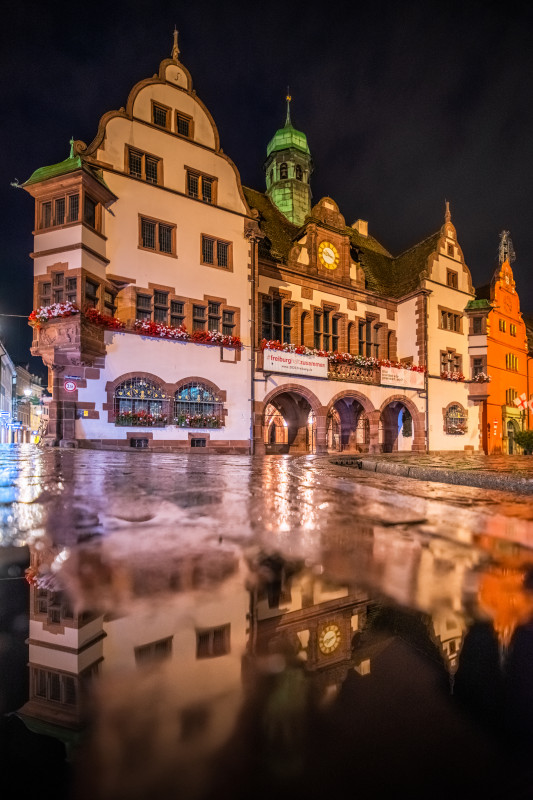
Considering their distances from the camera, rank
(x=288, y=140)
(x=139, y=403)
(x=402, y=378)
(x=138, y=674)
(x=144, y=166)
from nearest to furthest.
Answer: (x=138, y=674) → (x=139, y=403) → (x=144, y=166) → (x=402, y=378) → (x=288, y=140)

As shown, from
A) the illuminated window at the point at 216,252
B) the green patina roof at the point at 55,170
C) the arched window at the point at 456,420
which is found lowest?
the arched window at the point at 456,420

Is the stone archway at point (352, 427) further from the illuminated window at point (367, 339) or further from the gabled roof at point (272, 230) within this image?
the gabled roof at point (272, 230)

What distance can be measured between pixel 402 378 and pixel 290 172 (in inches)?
727

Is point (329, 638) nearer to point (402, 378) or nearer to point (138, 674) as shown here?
point (138, 674)

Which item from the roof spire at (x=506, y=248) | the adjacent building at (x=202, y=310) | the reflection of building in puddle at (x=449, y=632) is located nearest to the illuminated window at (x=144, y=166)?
the adjacent building at (x=202, y=310)

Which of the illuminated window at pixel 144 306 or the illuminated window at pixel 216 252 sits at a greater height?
the illuminated window at pixel 216 252

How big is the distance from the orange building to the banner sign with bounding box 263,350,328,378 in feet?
39.6

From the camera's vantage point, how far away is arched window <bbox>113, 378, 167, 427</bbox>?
1434cm

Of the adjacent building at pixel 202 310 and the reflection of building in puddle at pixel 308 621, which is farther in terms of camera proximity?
the adjacent building at pixel 202 310

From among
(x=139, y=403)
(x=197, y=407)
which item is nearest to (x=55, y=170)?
(x=139, y=403)

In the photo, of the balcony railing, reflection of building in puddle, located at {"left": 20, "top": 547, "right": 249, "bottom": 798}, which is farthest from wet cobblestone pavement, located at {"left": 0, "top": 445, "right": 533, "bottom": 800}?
the balcony railing

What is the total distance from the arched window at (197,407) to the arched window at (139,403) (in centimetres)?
63

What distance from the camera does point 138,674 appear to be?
3.19 feet

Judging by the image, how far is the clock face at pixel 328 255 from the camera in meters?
21.5
